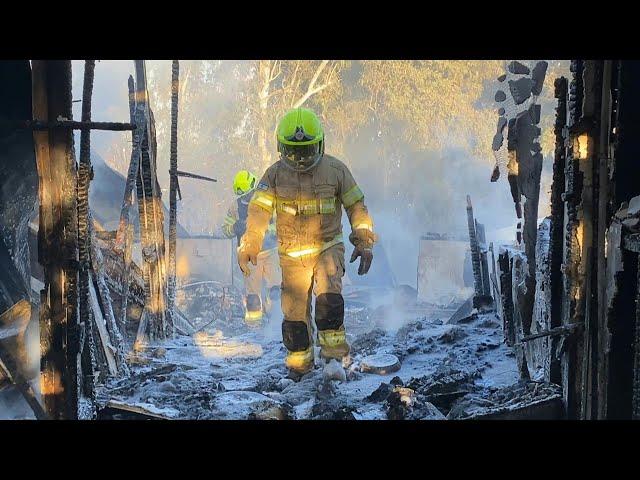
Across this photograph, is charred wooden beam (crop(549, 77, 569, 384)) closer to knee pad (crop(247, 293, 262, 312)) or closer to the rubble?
the rubble

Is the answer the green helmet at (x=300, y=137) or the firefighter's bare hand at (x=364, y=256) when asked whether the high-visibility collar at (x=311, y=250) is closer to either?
the firefighter's bare hand at (x=364, y=256)

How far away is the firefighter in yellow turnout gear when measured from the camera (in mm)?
5461

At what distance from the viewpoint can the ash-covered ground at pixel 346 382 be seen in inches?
177

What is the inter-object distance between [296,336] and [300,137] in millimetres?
1635

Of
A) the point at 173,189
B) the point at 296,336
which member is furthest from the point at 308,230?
the point at 173,189

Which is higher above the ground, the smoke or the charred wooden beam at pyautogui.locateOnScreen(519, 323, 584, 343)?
the smoke

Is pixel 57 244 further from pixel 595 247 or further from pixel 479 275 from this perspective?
pixel 479 275

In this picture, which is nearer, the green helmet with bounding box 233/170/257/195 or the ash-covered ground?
the ash-covered ground

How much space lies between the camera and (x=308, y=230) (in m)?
5.61

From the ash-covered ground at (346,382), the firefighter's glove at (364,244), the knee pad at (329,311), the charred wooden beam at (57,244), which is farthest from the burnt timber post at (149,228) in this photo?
the charred wooden beam at (57,244)

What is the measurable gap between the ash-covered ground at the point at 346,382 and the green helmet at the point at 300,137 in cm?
179

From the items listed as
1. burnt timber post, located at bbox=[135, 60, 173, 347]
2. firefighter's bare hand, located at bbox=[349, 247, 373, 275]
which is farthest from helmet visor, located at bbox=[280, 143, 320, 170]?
burnt timber post, located at bbox=[135, 60, 173, 347]

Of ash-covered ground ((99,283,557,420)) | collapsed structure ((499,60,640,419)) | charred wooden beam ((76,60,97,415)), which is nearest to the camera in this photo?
collapsed structure ((499,60,640,419))

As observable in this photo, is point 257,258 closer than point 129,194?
No
